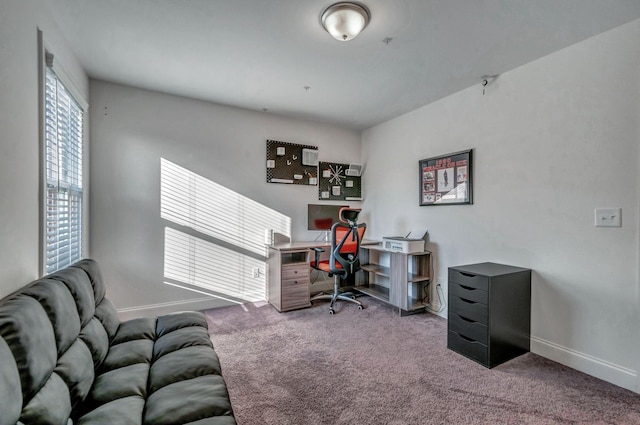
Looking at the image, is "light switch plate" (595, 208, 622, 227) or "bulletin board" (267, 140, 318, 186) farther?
"bulletin board" (267, 140, 318, 186)

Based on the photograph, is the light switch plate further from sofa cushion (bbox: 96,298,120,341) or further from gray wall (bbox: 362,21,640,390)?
sofa cushion (bbox: 96,298,120,341)

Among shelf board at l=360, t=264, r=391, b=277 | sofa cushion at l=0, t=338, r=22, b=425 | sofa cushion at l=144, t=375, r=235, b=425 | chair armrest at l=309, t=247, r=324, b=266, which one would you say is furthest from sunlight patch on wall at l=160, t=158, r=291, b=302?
sofa cushion at l=0, t=338, r=22, b=425

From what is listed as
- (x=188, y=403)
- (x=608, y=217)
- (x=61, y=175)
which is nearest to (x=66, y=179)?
(x=61, y=175)

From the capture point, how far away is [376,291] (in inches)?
151

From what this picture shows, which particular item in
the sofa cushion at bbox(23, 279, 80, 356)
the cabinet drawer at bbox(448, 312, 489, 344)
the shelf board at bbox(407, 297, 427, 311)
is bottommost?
the shelf board at bbox(407, 297, 427, 311)

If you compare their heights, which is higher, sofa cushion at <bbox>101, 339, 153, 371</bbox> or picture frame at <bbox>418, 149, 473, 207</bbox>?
picture frame at <bbox>418, 149, 473, 207</bbox>

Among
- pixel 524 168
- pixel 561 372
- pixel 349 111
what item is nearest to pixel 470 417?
pixel 561 372

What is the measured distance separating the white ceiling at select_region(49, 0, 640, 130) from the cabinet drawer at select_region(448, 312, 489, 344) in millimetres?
2254

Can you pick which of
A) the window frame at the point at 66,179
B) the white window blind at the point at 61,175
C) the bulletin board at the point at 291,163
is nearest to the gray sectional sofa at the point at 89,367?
the window frame at the point at 66,179

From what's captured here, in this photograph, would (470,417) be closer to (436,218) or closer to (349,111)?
(436,218)

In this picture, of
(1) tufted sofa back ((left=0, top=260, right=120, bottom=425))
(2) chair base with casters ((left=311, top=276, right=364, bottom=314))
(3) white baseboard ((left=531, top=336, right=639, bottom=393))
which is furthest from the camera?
(2) chair base with casters ((left=311, top=276, right=364, bottom=314))

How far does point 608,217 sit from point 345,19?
93.3 inches

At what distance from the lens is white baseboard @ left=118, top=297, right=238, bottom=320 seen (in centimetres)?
313

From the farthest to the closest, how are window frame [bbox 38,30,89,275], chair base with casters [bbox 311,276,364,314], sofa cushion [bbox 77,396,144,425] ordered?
chair base with casters [bbox 311,276,364,314] → window frame [bbox 38,30,89,275] → sofa cushion [bbox 77,396,144,425]
